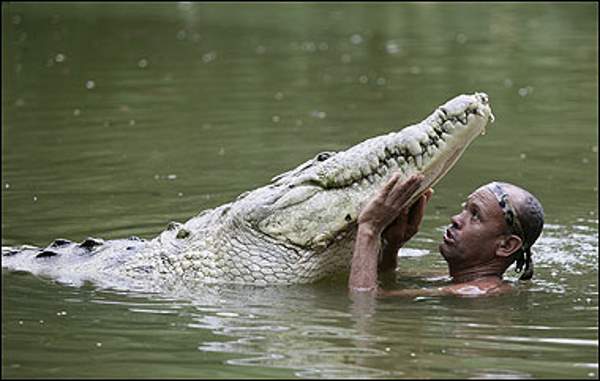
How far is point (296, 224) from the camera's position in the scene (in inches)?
347

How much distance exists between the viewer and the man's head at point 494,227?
927cm

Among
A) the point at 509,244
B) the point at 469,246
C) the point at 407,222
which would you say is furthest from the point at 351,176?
the point at 509,244

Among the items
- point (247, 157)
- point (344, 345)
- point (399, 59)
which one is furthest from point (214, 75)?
point (344, 345)

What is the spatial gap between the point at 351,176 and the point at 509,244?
4.20 feet

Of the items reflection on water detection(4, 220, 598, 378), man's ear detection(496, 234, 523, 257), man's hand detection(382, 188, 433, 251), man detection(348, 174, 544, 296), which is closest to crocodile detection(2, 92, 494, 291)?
reflection on water detection(4, 220, 598, 378)

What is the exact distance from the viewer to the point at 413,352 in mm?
7578

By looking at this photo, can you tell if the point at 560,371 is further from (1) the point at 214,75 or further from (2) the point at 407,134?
(1) the point at 214,75

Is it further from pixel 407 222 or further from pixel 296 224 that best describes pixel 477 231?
pixel 296 224

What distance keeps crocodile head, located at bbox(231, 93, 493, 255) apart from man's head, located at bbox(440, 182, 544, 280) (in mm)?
704

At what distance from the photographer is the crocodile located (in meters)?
8.55

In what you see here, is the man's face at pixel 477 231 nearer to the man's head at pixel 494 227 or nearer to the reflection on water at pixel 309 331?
the man's head at pixel 494 227

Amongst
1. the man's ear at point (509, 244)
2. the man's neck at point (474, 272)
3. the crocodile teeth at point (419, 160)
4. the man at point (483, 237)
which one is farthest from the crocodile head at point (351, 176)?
the man's neck at point (474, 272)

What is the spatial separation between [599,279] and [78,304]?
3.62 meters

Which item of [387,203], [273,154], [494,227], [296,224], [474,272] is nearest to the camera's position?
[387,203]
